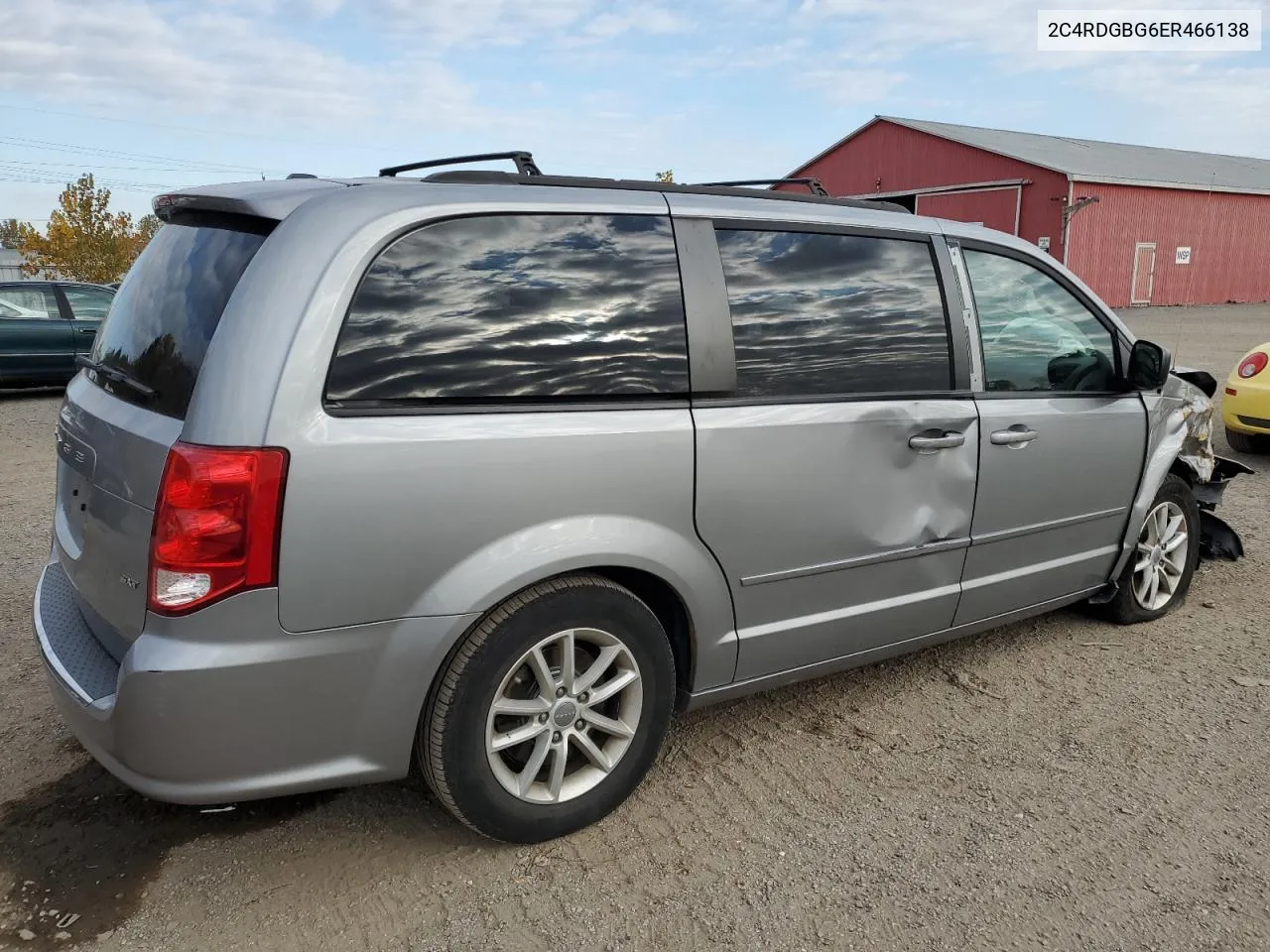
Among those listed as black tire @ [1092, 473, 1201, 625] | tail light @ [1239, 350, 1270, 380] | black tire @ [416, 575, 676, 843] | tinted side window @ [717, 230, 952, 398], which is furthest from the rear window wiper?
tail light @ [1239, 350, 1270, 380]

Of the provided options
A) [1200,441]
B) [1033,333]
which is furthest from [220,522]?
[1200,441]

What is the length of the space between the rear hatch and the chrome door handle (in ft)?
7.97

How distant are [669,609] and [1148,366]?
90.1 inches

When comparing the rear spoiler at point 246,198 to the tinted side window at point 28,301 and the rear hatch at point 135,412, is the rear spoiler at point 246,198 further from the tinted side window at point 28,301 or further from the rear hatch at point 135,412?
the tinted side window at point 28,301

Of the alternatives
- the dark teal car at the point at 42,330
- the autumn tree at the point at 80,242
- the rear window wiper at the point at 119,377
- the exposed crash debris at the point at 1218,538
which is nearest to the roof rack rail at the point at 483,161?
the rear window wiper at the point at 119,377

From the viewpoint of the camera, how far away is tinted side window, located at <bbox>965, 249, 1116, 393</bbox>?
345cm

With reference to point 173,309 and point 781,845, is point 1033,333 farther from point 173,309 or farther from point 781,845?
point 173,309

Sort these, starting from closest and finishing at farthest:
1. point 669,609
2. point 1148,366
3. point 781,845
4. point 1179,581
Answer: point 781,845
point 669,609
point 1148,366
point 1179,581

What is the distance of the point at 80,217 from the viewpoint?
37.7 m

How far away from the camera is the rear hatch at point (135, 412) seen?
2.26 meters

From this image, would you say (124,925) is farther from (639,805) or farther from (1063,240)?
(1063,240)

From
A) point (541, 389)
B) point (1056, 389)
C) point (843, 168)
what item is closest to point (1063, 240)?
point (843, 168)

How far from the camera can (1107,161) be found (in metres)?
32.9

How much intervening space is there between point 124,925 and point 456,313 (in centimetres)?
170
